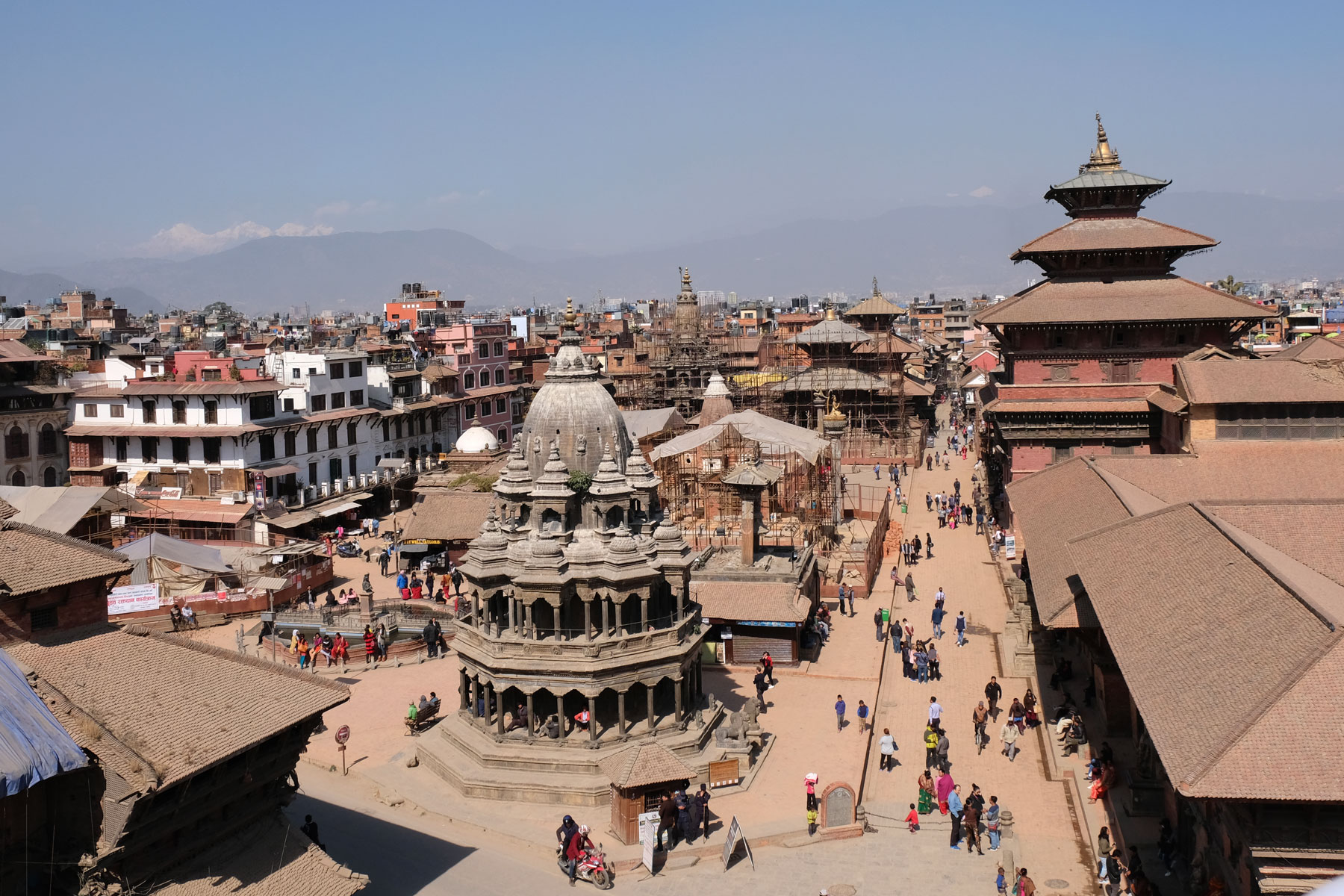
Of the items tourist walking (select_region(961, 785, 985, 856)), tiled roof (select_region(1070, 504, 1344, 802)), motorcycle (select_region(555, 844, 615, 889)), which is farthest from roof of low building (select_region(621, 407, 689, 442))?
tiled roof (select_region(1070, 504, 1344, 802))

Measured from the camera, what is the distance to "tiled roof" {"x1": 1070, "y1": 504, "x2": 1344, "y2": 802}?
13.6m

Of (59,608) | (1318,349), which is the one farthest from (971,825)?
(1318,349)

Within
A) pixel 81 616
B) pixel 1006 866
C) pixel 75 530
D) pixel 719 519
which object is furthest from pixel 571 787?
pixel 75 530

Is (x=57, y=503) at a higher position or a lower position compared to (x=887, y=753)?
higher

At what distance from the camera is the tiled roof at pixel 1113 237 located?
149 ft

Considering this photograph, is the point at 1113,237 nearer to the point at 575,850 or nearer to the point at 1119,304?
the point at 1119,304

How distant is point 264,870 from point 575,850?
6.12m

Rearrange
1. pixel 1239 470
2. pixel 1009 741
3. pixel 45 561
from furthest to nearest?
pixel 1239 470
pixel 1009 741
pixel 45 561

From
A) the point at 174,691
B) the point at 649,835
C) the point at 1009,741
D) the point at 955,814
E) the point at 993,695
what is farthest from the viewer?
the point at 993,695

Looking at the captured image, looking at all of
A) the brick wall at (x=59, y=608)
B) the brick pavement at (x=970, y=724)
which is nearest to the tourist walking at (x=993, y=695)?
the brick pavement at (x=970, y=724)

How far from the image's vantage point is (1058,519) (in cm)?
3047

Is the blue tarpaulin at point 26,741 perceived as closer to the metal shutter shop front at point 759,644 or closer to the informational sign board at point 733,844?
the informational sign board at point 733,844

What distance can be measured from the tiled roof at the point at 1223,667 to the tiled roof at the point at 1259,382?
1373cm

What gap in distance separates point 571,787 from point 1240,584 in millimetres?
14473
